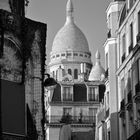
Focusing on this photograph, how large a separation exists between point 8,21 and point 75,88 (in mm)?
81519

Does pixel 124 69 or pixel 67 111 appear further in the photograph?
pixel 67 111

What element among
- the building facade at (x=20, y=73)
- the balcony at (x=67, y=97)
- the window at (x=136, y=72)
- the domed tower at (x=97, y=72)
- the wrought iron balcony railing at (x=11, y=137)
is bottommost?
the wrought iron balcony railing at (x=11, y=137)

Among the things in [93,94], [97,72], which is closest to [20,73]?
[93,94]

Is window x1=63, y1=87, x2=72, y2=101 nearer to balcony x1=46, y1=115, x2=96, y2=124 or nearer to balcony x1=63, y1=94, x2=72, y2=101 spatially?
balcony x1=63, y1=94, x2=72, y2=101

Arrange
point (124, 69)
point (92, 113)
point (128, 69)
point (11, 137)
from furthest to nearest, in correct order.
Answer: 1. point (92, 113)
2. point (124, 69)
3. point (128, 69)
4. point (11, 137)

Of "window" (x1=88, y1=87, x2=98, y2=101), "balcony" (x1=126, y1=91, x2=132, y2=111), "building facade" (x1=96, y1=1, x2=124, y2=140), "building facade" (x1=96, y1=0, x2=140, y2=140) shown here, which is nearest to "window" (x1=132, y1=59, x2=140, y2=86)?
"building facade" (x1=96, y1=0, x2=140, y2=140)

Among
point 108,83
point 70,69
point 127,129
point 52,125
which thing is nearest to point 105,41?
point 108,83

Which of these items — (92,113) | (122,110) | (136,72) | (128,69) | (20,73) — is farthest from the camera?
(92,113)

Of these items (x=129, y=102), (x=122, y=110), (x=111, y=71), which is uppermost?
(x=111, y=71)

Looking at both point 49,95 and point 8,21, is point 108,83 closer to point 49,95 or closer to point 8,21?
point 8,21

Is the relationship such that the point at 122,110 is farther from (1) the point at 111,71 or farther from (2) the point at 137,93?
(2) the point at 137,93

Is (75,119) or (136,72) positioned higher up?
(75,119)

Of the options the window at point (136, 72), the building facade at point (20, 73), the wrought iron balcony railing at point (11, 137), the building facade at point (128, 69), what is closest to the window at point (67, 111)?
the building facade at point (128, 69)

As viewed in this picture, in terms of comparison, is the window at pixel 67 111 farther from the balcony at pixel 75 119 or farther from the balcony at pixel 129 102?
→ the balcony at pixel 129 102
